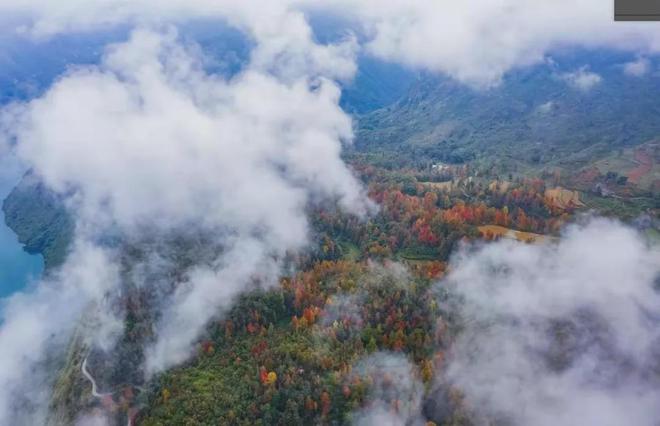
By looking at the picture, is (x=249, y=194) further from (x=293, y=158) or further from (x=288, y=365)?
(x=288, y=365)

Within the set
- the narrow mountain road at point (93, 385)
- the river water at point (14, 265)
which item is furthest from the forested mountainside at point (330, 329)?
the river water at point (14, 265)

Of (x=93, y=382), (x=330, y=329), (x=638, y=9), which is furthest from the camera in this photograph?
(x=330, y=329)

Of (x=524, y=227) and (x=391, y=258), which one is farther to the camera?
(x=524, y=227)

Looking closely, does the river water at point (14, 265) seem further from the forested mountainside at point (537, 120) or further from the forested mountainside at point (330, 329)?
the forested mountainside at point (537, 120)

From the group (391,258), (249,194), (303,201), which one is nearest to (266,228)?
(303,201)

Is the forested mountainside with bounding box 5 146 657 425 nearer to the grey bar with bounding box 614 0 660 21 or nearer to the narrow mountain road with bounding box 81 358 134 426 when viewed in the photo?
the narrow mountain road with bounding box 81 358 134 426

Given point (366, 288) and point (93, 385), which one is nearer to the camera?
point (93, 385)

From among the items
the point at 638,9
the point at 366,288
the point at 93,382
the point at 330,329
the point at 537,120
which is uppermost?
the point at 537,120

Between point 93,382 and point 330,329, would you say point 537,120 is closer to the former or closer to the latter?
point 330,329

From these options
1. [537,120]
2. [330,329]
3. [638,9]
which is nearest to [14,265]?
[330,329]
